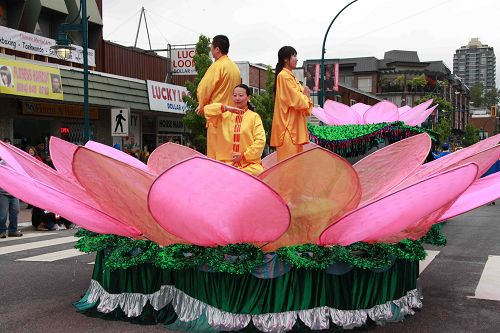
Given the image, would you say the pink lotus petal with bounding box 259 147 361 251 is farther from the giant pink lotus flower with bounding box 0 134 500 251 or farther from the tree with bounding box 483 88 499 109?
the tree with bounding box 483 88 499 109

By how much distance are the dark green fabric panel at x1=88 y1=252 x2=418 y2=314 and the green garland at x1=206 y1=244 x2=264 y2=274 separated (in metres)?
0.17

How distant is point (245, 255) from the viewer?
3.89m

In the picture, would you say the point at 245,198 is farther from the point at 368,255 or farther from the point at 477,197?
the point at 477,197

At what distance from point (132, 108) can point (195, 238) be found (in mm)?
16889

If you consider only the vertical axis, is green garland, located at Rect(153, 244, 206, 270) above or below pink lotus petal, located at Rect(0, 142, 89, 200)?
below

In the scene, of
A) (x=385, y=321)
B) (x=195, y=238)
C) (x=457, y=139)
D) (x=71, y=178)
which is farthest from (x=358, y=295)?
(x=457, y=139)

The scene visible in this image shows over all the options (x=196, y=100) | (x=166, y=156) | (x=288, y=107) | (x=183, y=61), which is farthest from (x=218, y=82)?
(x=183, y=61)

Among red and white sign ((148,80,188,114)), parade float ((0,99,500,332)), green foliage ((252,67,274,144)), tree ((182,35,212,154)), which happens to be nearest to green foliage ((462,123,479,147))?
green foliage ((252,67,274,144))

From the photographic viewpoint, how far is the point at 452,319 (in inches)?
175

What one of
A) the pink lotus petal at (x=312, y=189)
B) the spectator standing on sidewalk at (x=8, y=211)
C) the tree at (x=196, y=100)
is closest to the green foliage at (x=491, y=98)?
the tree at (x=196, y=100)

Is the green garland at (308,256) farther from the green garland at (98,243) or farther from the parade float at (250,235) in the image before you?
the green garland at (98,243)

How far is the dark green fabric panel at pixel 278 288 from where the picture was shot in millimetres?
3996

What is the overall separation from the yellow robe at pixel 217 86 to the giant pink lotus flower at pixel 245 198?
1.31 metres

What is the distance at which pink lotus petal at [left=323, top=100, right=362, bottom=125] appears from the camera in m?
11.5
